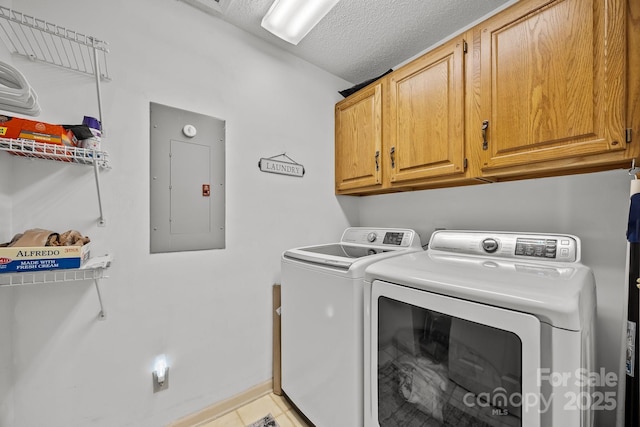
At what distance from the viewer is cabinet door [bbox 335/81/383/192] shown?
1741mm

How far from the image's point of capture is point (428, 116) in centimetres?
145

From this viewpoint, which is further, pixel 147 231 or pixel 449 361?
pixel 147 231

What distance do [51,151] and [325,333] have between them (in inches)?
54.5

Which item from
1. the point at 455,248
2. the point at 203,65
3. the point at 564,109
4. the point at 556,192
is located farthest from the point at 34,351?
the point at 556,192

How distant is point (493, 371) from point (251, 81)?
1954mm

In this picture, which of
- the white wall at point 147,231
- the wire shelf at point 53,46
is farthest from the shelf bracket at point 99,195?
the wire shelf at point 53,46

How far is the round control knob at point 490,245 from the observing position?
129cm

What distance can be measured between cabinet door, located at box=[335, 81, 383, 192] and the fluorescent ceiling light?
61cm

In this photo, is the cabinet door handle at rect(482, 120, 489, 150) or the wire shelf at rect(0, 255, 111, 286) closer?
the wire shelf at rect(0, 255, 111, 286)

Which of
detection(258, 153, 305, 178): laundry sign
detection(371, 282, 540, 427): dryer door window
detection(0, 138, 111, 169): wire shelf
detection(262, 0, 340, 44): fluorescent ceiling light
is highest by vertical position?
detection(262, 0, 340, 44): fluorescent ceiling light

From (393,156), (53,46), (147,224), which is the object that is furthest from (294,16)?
(147,224)

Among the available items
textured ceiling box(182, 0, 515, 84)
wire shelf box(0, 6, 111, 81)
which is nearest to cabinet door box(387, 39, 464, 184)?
textured ceiling box(182, 0, 515, 84)

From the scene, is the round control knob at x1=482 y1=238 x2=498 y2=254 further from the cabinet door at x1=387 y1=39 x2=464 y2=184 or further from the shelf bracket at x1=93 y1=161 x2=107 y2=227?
the shelf bracket at x1=93 y1=161 x2=107 y2=227

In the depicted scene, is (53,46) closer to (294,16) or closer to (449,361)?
(294,16)
